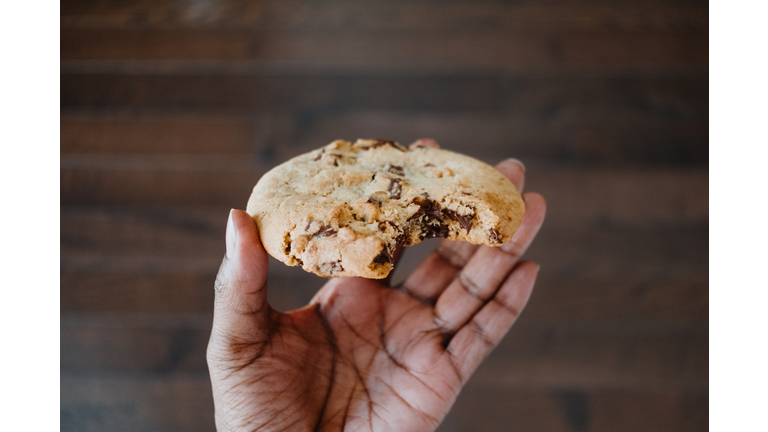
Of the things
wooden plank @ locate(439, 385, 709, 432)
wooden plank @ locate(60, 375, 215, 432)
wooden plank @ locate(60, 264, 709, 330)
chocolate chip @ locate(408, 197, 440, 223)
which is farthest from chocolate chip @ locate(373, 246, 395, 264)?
wooden plank @ locate(60, 375, 215, 432)

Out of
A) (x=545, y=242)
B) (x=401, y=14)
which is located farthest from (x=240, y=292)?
(x=401, y=14)

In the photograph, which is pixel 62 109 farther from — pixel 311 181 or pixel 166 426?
pixel 311 181

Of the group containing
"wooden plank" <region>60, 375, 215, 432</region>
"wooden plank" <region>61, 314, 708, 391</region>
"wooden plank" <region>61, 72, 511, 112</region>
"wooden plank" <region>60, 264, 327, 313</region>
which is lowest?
"wooden plank" <region>60, 375, 215, 432</region>

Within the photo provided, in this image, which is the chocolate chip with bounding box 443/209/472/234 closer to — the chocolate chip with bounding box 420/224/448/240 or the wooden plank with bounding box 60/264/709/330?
the chocolate chip with bounding box 420/224/448/240

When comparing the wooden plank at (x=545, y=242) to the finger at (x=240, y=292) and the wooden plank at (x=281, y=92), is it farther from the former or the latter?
the finger at (x=240, y=292)

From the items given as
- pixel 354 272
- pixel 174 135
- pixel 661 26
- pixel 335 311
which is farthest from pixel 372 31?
pixel 354 272

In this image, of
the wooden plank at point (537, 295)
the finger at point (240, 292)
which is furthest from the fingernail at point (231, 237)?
the wooden plank at point (537, 295)
